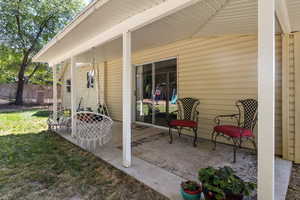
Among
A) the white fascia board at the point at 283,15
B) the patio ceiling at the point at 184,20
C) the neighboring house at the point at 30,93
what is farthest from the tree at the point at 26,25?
the white fascia board at the point at 283,15

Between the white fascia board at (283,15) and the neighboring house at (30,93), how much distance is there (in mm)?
14911

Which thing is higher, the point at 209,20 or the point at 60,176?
the point at 209,20

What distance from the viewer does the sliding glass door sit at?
4.83 meters

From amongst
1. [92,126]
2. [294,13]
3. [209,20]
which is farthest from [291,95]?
[92,126]

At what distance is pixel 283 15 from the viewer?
2168mm

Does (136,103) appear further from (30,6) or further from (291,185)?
(30,6)

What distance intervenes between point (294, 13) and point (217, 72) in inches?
67.8

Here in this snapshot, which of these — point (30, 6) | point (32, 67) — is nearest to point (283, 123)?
point (30, 6)

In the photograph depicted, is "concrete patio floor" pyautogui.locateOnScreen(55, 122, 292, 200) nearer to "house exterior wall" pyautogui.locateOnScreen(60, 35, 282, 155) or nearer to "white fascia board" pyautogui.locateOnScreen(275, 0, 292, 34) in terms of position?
"house exterior wall" pyautogui.locateOnScreen(60, 35, 282, 155)

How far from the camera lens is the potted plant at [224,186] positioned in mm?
1500

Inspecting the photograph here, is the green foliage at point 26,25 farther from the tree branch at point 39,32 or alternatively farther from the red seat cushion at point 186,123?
the red seat cushion at point 186,123

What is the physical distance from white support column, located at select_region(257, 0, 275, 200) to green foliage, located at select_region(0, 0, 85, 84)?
13.8 metres

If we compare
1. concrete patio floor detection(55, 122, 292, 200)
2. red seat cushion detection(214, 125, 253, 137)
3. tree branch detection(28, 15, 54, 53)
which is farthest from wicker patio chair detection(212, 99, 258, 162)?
tree branch detection(28, 15, 54, 53)

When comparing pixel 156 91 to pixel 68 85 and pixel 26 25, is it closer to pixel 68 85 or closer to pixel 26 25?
pixel 68 85
